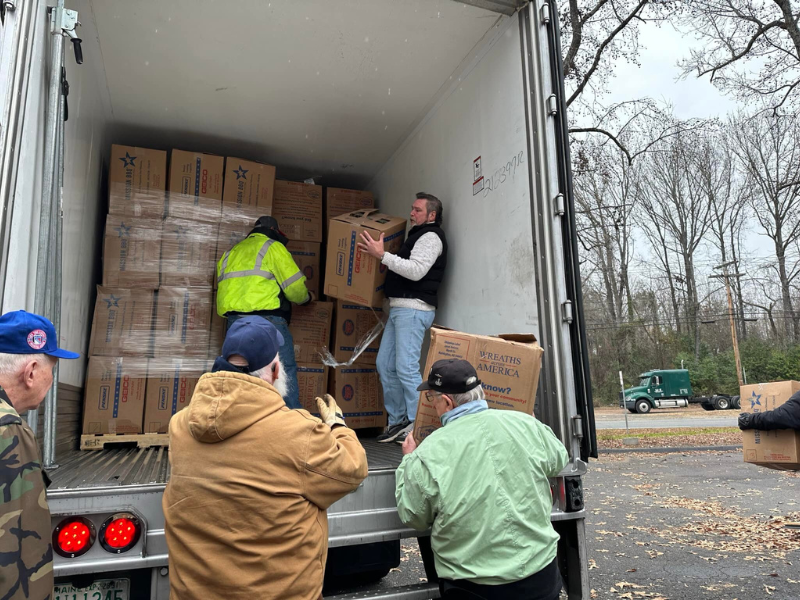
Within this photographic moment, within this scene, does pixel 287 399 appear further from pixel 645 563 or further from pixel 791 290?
pixel 791 290

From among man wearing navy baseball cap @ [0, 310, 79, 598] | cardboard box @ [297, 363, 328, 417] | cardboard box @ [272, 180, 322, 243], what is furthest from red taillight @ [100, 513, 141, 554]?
cardboard box @ [272, 180, 322, 243]

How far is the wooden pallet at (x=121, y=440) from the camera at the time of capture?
3619 millimetres

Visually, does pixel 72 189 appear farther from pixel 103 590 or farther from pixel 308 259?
pixel 308 259

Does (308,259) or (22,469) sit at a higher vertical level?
(308,259)

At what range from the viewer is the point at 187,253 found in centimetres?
435

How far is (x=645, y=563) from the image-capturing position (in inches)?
202

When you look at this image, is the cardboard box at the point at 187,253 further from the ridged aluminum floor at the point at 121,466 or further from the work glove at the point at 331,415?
the work glove at the point at 331,415

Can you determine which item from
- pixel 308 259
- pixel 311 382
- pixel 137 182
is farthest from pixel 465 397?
pixel 137 182

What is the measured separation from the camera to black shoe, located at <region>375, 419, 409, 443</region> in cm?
384

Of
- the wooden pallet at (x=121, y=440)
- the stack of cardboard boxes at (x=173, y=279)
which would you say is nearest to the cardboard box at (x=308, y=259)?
the stack of cardboard boxes at (x=173, y=279)

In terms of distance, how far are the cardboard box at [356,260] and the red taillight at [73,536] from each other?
7.85 ft

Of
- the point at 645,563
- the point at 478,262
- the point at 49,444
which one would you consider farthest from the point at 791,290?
the point at 49,444

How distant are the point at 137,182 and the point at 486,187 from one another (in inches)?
102

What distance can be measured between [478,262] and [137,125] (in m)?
2.93
